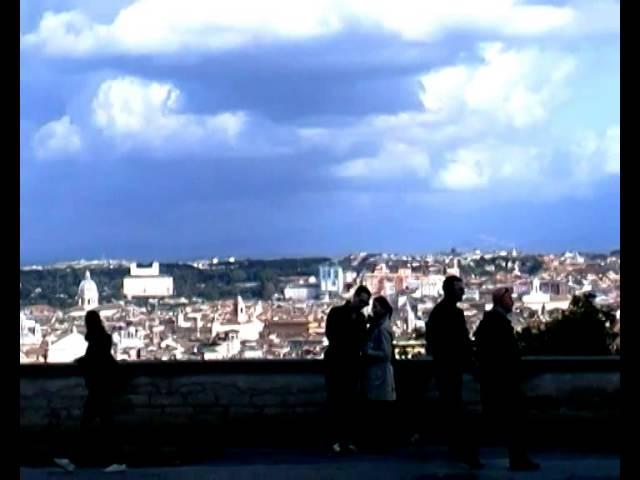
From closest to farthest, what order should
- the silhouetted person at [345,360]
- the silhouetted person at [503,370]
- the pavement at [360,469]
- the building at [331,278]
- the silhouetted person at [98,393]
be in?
the silhouetted person at [503,370]
the pavement at [360,469]
the silhouetted person at [98,393]
the silhouetted person at [345,360]
the building at [331,278]

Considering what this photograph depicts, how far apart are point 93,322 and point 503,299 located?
11.4ft

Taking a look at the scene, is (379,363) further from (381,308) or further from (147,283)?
(147,283)

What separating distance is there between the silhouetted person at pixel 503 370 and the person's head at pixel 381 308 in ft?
3.68

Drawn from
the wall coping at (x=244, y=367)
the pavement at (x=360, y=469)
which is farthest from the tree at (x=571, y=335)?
the pavement at (x=360, y=469)

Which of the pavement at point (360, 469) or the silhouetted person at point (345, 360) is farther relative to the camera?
the silhouetted person at point (345, 360)

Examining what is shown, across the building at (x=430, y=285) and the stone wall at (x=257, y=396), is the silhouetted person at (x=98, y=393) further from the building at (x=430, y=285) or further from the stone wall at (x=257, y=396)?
the building at (x=430, y=285)

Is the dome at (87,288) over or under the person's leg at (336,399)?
over

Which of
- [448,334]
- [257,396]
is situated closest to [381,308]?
[448,334]

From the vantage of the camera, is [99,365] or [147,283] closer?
[99,365]

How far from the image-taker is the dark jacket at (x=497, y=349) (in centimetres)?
1073

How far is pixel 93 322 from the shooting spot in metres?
11.2
